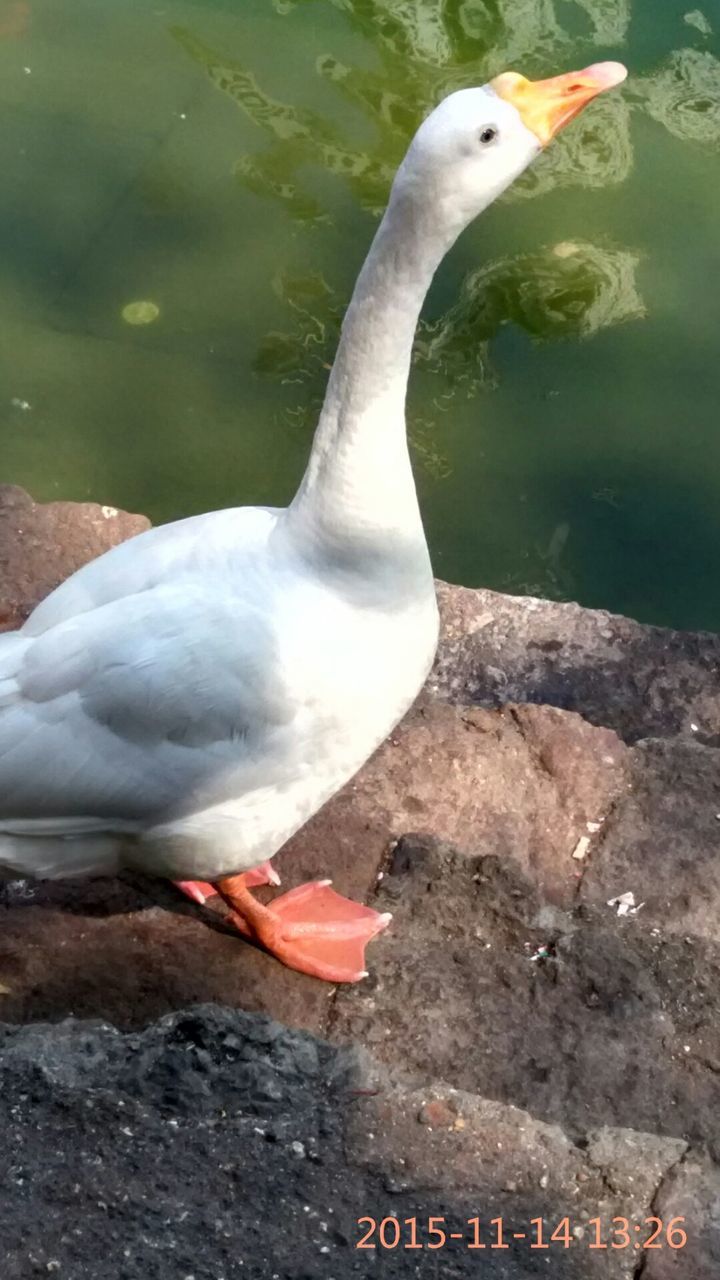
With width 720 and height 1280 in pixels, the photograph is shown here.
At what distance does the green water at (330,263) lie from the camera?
520 cm

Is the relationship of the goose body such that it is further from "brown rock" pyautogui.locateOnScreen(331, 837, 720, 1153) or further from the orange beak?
the orange beak

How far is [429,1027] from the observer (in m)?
2.73

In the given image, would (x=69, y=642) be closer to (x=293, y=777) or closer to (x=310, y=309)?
(x=293, y=777)

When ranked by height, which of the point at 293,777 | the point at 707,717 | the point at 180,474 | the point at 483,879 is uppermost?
the point at 293,777

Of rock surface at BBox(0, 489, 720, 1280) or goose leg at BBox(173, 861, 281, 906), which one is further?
goose leg at BBox(173, 861, 281, 906)

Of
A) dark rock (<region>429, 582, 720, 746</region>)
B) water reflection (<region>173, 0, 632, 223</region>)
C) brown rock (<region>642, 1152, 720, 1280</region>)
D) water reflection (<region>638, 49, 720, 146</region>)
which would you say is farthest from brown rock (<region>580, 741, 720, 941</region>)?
water reflection (<region>638, 49, 720, 146</region>)

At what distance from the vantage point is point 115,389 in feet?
17.9

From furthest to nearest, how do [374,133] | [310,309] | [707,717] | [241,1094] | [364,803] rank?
[374,133] < [310,309] < [707,717] < [364,803] < [241,1094]

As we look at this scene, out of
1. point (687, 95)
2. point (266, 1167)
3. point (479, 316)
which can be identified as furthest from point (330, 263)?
point (266, 1167)

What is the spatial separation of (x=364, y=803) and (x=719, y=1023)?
0.98 meters

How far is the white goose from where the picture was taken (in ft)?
8.30

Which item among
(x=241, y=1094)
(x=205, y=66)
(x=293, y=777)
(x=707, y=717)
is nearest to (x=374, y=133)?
(x=205, y=66)

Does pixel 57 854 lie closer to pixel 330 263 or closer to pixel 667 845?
pixel 667 845
